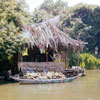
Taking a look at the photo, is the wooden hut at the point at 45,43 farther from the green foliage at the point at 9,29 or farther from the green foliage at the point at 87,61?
the green foliage at the point at 87,61

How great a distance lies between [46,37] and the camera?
16.0 m

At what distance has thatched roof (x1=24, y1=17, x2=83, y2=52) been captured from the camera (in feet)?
50.9

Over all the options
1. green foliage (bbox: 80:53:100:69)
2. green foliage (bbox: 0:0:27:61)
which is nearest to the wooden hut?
green foliage (bbox: 0:0:27:61)

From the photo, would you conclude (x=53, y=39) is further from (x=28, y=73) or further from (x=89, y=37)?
(x=89, y=37)

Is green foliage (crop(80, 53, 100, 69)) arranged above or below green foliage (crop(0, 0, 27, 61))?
below

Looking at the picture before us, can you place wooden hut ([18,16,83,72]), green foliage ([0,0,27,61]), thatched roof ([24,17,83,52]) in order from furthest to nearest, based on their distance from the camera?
1. thatched roof ([24,17,83,52])
2. wooden hut ([18,16,83,72])
3. green foliage ([0,0,27,61])

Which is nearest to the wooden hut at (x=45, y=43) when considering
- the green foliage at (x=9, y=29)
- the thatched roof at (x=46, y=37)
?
the thatched roof at (x=46, y=37)

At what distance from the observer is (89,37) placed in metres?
29.2

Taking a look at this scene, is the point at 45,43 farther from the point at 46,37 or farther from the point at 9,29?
the point at 9,29

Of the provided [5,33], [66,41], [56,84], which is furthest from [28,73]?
[66,41]

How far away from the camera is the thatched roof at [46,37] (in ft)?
50.9

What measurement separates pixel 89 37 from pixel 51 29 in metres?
13.4

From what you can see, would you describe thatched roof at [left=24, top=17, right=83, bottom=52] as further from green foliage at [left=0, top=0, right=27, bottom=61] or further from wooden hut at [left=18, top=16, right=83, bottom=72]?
green foliage at [left=0, top=0, right=27, bottom=61]

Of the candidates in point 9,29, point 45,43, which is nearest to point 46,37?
point 45,43
